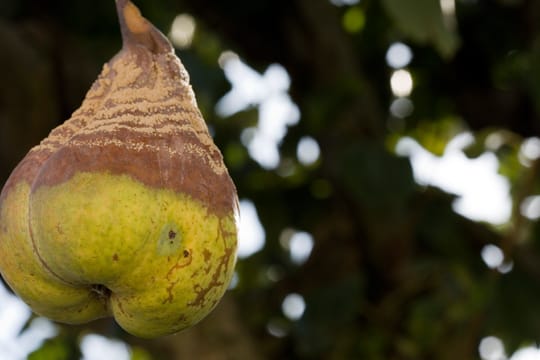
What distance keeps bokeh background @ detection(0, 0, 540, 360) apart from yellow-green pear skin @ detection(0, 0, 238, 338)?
986mm

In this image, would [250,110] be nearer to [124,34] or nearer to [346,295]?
[346,295]

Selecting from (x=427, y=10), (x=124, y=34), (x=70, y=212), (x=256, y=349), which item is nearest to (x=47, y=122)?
(x=256, y=349)

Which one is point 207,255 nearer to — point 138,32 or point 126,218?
point 126,218

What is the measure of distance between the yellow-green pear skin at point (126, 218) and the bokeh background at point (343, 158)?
986 millimetres

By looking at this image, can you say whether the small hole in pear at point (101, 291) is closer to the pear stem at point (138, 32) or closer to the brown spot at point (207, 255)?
the brown spot at point (207, 255)

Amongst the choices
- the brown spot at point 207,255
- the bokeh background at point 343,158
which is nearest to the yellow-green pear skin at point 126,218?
the brown spot at point 207,255

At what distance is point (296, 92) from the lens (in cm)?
277

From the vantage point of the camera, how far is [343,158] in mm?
2432

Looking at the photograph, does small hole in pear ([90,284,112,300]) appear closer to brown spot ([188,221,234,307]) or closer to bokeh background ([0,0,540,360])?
brown spot ([188,221,234,307])

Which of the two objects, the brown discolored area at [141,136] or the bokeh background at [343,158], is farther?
the bokeh background at [343,158]

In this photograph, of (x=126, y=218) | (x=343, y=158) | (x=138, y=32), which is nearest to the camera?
(x=126, y=218)

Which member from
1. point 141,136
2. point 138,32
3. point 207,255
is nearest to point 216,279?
point 207,255

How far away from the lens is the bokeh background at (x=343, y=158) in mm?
A: 2334

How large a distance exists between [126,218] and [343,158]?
1.56 meters
